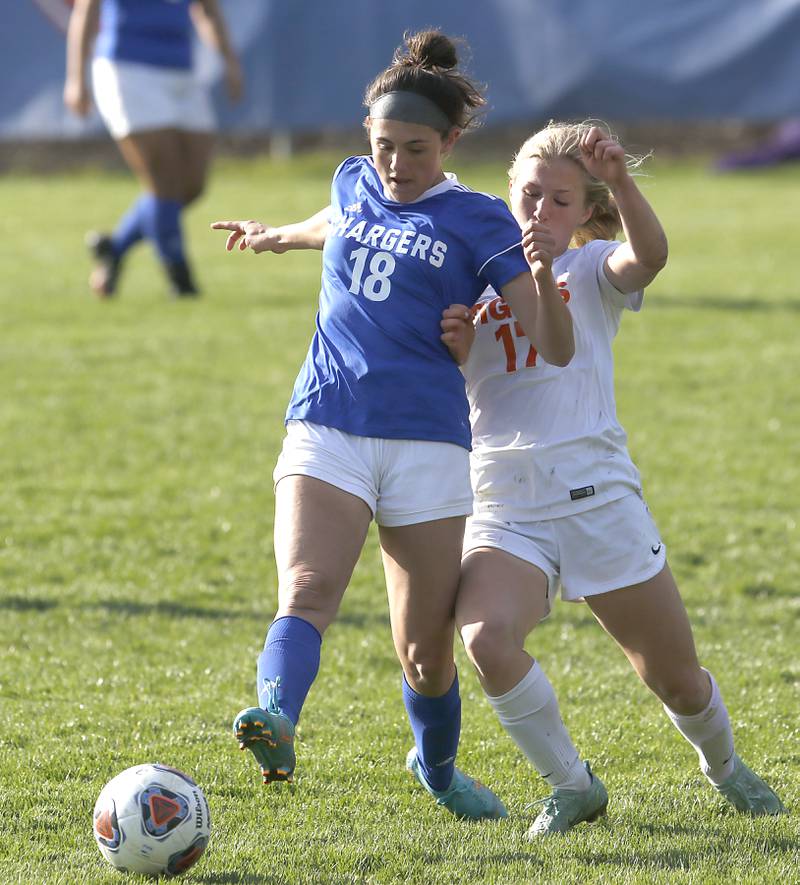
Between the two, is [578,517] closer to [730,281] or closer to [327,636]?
[327,636]

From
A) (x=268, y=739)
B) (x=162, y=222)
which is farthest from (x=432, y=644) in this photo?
(x=162, y=222)

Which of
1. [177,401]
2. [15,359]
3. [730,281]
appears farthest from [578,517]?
[730,281]

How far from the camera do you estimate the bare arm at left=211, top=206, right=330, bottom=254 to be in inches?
154

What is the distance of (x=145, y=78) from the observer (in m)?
10.0

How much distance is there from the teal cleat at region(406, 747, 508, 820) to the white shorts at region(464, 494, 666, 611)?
526 millimetres

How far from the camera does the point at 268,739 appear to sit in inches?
114

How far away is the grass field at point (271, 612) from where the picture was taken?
3.44m

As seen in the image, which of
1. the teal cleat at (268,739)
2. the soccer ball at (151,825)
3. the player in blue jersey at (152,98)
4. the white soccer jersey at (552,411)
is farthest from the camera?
the player in blue jersey at (152,98)

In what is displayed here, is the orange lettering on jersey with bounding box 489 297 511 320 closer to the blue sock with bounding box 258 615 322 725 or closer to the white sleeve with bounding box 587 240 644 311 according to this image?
the white sleeve with bounding box 587 240 644 311

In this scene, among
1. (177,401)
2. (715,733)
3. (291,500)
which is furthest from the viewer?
(177,401)

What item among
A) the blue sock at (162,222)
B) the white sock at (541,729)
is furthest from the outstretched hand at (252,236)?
the blue sock at (162,222)

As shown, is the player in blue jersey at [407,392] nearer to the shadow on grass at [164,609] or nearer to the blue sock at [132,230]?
the shadow on grass at [164,609]

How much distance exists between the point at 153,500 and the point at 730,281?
6.17 meters

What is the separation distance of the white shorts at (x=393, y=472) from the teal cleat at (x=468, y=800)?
0.69 m
